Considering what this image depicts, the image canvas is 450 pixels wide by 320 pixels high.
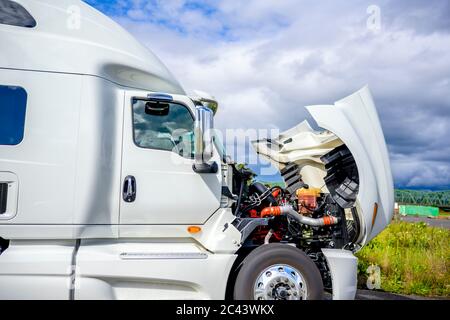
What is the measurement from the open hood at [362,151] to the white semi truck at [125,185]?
0.02 metres

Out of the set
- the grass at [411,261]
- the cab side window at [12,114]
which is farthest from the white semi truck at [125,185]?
the grass at [411,261]

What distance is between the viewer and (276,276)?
456cm

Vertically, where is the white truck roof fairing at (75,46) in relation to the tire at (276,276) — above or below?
above

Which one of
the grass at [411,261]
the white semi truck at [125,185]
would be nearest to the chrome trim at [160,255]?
the white semi truck at [125,185]

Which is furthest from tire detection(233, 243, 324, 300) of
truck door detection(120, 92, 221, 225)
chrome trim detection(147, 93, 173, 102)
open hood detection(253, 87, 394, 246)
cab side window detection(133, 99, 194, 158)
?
chrome trim detection(147, 93, 173, 102)

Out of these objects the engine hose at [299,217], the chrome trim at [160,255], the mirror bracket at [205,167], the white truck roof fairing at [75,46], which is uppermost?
the white truck roof fairing at [75,46]

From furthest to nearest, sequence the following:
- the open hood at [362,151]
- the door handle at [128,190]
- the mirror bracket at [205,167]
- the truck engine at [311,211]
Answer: the truck engine at [311,211], the open hood at [362,151], the mirror bracket at [205,167], the door handle at [128,190]

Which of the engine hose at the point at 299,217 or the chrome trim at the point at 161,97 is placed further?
the engine hose at the point at 299,217

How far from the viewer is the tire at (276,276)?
4539 millimetres

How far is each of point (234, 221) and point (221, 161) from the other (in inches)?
30.9

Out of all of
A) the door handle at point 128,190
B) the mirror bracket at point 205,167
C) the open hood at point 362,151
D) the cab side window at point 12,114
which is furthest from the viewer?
the open hood at point 362,151

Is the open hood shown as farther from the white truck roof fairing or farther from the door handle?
the door handle

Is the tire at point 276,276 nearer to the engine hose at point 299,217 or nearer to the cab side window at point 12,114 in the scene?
the engine hose at point 299,217

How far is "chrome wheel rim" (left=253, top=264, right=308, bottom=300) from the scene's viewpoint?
454 centimetres
